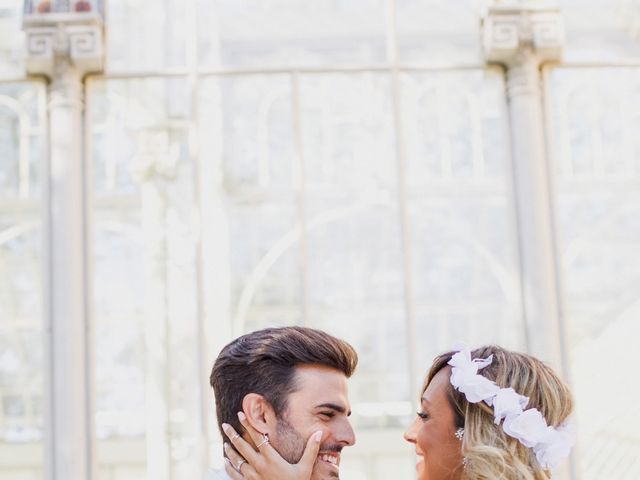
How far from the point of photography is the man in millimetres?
3361

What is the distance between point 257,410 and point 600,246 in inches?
98.4

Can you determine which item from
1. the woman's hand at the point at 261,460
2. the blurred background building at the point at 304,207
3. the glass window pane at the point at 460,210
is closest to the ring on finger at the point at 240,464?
the woman's hand at the point at 261,460

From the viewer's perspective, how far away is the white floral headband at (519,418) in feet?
10.9

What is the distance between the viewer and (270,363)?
3.40m

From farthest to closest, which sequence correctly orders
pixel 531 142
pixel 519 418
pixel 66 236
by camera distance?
pixel 531 142
pixel 66 236
pixel 519 418

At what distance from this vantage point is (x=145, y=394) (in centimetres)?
524

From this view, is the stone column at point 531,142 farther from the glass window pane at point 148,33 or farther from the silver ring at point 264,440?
the silver ring at point 264,440

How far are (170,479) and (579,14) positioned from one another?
271 centimetres

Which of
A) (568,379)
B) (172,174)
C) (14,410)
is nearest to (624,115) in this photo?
(568,379)

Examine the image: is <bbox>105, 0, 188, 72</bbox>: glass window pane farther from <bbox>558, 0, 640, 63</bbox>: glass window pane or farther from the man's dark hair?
the man's dark hair

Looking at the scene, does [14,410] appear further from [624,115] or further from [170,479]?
[624,115]

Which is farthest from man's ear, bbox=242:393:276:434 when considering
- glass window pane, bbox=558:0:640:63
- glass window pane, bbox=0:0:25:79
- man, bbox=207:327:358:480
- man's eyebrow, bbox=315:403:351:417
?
glass window pane, bbox=558:0:640:63

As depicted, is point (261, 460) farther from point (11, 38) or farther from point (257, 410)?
point (11, 38)

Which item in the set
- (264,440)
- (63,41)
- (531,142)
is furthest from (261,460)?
(63,41)
